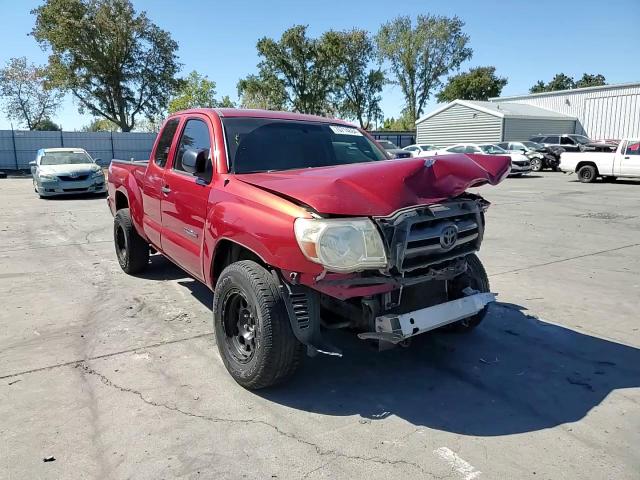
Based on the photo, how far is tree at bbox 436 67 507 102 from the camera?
65.3 metres

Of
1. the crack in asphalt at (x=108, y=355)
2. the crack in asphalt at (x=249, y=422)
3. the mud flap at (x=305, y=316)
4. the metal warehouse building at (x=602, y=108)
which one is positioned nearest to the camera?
the crack in asphalt at (x=249, y=422)

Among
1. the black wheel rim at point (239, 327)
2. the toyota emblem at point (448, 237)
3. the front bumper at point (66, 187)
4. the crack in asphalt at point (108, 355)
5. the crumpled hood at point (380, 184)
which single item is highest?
the crumpled hood at point (380, 184)

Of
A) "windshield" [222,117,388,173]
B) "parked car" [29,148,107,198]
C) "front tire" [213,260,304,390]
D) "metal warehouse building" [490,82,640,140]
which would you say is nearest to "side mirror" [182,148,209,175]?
"windshield" [222,117,388,173]

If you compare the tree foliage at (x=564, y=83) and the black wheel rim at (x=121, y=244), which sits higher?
the tree foliage at (x=564, y=83)

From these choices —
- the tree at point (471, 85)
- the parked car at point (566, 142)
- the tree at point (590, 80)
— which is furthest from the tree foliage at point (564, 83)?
the parked car at point (566, 142)

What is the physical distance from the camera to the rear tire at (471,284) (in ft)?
13.1

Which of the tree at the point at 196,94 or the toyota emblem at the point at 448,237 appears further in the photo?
the tree at the point at 196,94

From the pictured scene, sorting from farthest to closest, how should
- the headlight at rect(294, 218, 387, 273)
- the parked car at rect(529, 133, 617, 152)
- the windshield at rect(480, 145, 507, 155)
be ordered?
the parked car at rect(529, 133, 617, 152) < the windshield at rect(480, 145, 507, 155) < the headlight at rect(294, 218, 387, 273)

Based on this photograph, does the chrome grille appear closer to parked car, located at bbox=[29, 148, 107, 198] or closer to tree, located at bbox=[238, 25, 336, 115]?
parked car, located at bbox=[29, 148, 107, 198]

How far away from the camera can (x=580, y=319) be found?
16.4 feet

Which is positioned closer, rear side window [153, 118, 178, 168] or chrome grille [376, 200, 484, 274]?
chrome grille [376, 200, 484, 274]

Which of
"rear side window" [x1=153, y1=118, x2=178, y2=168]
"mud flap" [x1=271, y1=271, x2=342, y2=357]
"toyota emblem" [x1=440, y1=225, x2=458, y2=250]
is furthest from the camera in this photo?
"rear side window" [x1=153, y1=118, x2=178, y2=168]

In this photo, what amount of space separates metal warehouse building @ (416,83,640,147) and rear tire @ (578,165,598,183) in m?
16.1

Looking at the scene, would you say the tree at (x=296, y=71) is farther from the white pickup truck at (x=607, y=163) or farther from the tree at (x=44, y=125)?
the white pickup truck at (x=607, y=163)
